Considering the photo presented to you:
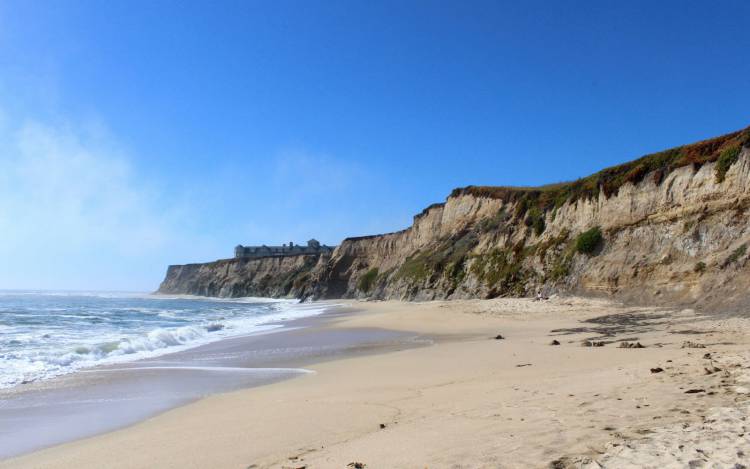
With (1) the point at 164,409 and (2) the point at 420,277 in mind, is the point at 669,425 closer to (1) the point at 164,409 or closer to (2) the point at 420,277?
(1) the point at 164,409

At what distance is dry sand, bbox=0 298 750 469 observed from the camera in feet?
13.0

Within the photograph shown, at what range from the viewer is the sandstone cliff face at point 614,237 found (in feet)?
57.6

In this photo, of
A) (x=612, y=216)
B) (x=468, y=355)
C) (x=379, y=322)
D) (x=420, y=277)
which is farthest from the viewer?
(x=420, y=277)

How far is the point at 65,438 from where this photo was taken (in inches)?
241

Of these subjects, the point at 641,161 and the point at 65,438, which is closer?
the point at 65,438

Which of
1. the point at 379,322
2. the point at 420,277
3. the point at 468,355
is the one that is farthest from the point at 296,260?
the point at 468,355

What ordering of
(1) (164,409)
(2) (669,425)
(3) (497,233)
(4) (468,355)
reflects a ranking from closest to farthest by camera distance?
(2) (669,425), (1) (164,409), (4) (468,355), (3) (497,233)

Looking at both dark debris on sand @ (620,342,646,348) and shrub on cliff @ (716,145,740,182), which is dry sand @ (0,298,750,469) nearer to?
dark debris on sand @ (620,342,646,348)

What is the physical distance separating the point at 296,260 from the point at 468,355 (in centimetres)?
7991

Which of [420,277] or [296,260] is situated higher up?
[296,260]

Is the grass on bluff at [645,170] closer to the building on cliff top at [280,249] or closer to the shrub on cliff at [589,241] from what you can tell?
the shrub on cliff at [589,241]

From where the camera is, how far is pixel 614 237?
77.4ft

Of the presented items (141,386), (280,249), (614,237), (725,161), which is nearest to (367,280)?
(614,237)

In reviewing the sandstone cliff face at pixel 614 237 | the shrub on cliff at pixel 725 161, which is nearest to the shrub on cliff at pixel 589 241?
the sandstone cliff face at pixel 614 237
